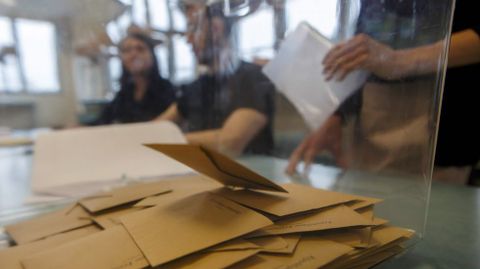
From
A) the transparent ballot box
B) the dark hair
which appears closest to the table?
the transparent ballot box

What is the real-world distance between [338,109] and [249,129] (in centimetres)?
45

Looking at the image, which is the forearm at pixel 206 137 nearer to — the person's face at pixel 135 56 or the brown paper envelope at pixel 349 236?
the person's face at pixel 135 56

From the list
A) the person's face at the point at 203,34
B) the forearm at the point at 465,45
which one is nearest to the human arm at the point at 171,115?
the person's face at the point at 203,34

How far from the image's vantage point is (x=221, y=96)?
115 centimetres

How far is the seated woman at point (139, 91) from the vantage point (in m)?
1.25

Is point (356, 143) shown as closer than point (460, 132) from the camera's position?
Yes

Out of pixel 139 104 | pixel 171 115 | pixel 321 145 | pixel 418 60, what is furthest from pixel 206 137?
pixel 418 60

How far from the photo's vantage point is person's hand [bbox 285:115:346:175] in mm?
659

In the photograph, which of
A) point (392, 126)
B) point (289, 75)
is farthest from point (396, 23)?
point (289, 75)

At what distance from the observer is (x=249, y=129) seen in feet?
3.40

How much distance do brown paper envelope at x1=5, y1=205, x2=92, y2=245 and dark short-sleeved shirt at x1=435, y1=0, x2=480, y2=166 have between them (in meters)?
0.87

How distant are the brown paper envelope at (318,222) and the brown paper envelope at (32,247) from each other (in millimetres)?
246

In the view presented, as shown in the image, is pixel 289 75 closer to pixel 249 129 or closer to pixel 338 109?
pixel 338 109

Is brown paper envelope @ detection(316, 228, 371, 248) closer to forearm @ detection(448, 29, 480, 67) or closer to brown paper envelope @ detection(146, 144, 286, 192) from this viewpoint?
brown paper envelope @ detection(146, 144, 286, 192)
